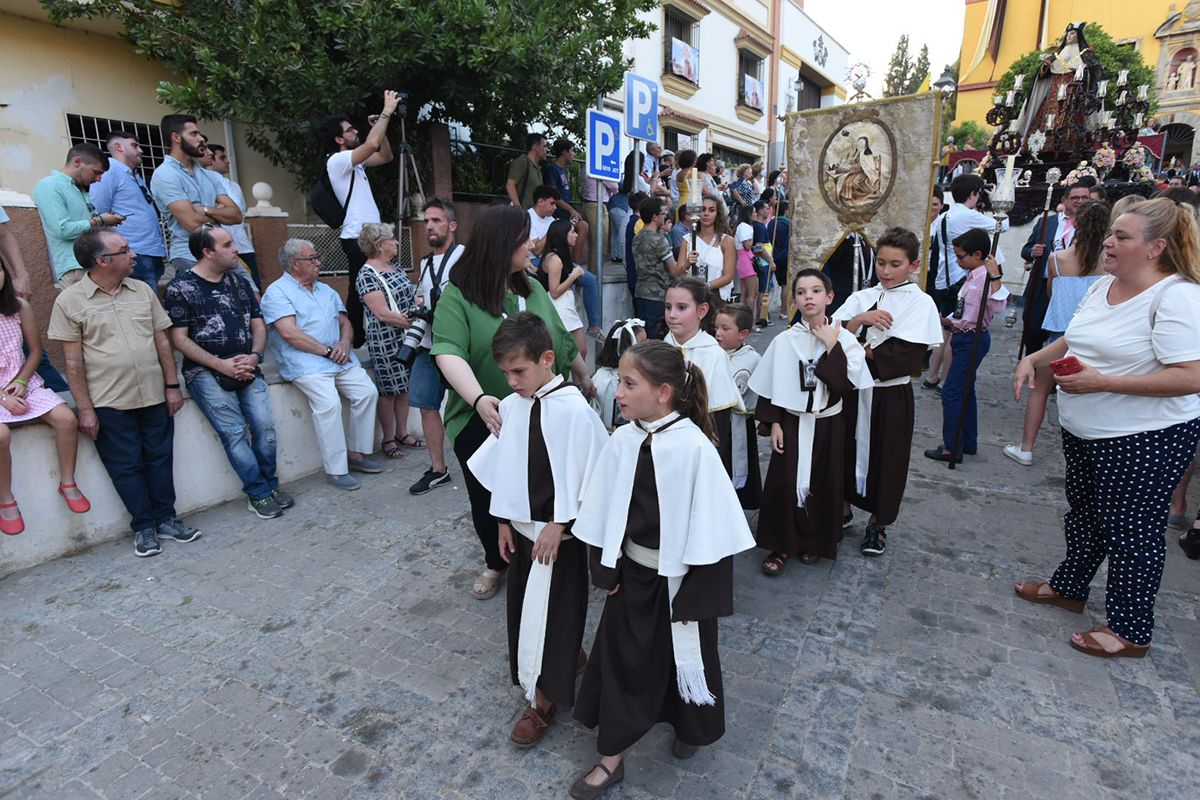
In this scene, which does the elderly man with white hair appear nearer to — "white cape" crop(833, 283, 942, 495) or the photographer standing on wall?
the photographer standing on wall

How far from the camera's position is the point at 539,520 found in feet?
8.34

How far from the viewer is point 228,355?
4.61 metres

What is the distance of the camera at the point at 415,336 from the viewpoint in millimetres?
4418

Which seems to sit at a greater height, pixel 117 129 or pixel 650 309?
pixel 117 129

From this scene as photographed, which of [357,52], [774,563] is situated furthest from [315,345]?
[774,563]

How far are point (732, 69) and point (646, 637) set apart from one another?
72.6ft

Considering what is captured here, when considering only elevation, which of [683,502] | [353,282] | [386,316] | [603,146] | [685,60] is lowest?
[683,502]

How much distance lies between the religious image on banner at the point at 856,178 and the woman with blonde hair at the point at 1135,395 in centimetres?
294

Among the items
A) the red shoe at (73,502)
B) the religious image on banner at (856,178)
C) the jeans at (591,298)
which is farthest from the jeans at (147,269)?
the religious image on banner at (856,178)

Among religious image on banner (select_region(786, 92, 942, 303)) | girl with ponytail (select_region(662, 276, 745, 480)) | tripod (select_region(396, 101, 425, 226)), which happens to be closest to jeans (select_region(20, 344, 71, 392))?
tripod (select_region(396, 101, 425, 226))

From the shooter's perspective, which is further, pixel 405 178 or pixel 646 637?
pixel 405 178

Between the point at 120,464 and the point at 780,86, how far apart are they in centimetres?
2491

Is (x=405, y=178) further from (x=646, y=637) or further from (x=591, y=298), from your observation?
(x=646, y=637)

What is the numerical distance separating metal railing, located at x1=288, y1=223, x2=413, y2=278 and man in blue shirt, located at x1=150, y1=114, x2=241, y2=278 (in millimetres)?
2412
